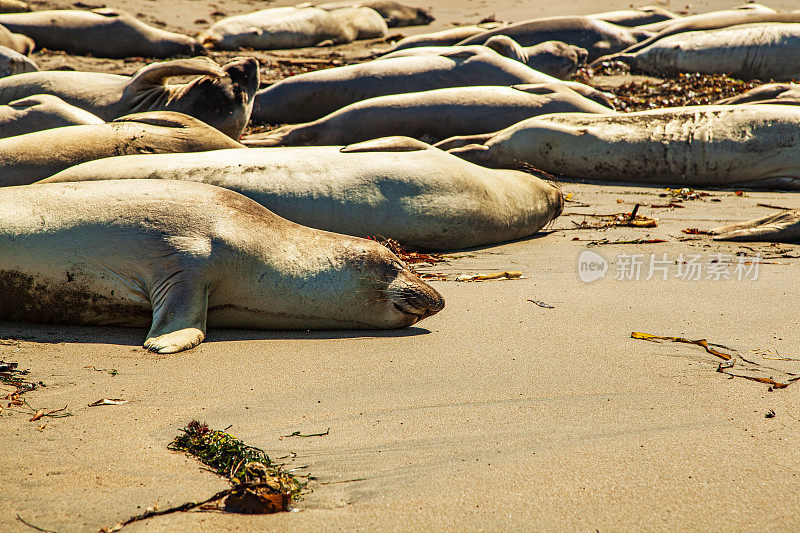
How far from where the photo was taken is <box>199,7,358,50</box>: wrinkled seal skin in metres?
12.9

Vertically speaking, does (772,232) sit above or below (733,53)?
below

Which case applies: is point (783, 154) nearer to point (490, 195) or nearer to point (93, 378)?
point (490, 195)

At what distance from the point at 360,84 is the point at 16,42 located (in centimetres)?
509

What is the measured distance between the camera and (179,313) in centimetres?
346

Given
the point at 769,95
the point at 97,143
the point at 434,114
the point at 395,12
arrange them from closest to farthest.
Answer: the point at 97,143 < the point at 434,114 < the point at 769,95 < the point at 395,12

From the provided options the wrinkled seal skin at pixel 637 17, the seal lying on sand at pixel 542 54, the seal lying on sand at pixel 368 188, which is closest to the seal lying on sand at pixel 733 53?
the seal lying on sand at pixel 542 54

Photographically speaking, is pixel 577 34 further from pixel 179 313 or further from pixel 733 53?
pixel 179 313

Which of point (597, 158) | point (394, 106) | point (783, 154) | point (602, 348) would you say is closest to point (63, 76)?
point (394, 106)

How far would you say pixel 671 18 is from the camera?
14.9 meters

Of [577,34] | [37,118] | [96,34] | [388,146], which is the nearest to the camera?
[388,146]

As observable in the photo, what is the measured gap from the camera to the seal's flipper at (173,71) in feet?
21.3

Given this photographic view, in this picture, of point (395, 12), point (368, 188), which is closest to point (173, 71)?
point (368, 188)

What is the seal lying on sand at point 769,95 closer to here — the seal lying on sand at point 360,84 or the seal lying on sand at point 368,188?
the seal lying on sand at point 360,84

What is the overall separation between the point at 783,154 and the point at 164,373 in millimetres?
6113
